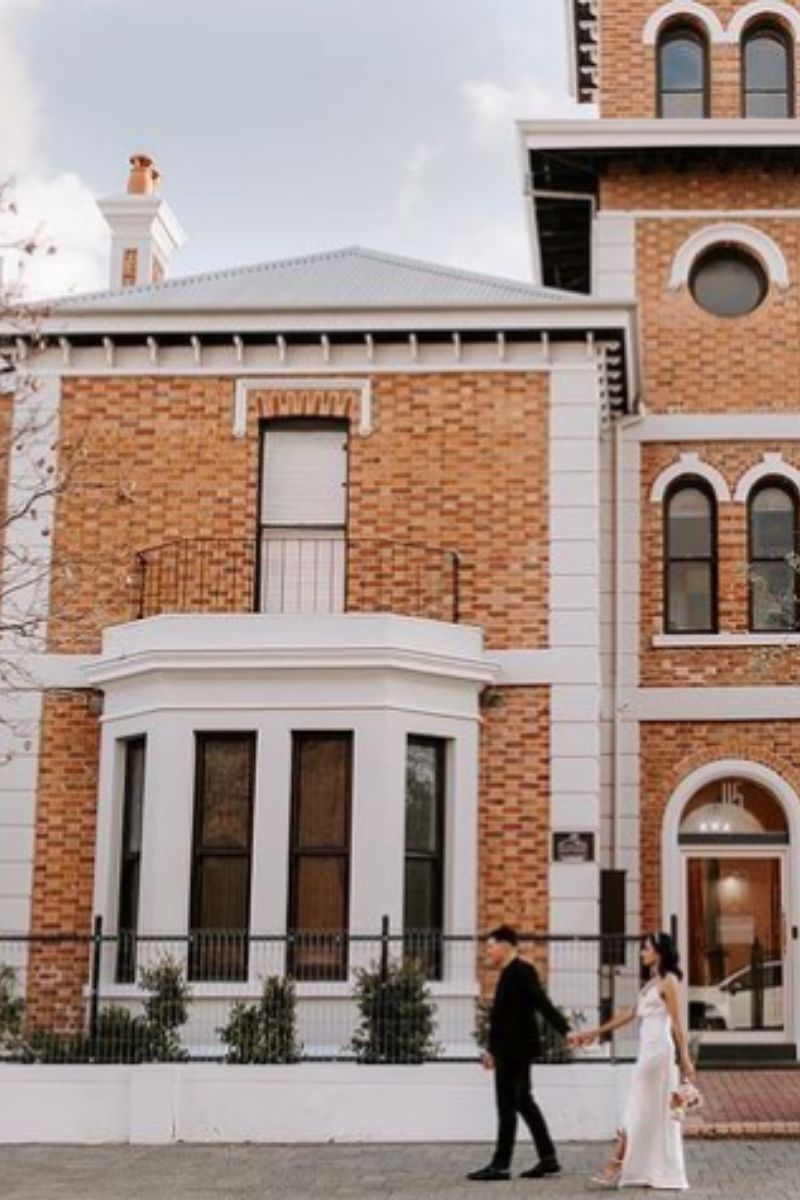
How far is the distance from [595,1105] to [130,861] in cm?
532

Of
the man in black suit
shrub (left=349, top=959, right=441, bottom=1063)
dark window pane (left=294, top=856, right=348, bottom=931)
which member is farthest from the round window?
the man in black suit

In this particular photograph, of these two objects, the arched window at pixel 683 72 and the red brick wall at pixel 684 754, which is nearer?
the red brick wall at pixel 684 754

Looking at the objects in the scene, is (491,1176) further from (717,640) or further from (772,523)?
(772,523)

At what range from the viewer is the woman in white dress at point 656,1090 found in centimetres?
1163

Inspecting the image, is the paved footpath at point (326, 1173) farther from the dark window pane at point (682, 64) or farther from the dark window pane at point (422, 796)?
the dark window pane at point (682, 64)

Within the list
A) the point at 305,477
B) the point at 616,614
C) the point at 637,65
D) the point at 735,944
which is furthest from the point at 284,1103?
the point at 637,65

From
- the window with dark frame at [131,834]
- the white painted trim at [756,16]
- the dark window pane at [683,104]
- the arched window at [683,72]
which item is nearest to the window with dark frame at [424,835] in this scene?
the window with dark frame at [131,834]

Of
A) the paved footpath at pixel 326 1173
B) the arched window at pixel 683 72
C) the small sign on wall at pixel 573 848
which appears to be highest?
the arched window at pixel 683 72

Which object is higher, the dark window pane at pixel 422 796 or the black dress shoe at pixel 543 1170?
the dark window pane at pixel 422 796

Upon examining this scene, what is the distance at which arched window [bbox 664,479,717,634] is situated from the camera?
20.2m

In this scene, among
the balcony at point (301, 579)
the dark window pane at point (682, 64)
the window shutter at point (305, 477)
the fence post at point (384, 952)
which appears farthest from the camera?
the dark window pane at point (682, 64)

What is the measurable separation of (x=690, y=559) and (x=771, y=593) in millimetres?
986

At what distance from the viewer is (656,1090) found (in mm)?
11719

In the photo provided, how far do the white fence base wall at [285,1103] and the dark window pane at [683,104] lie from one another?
12.7m
